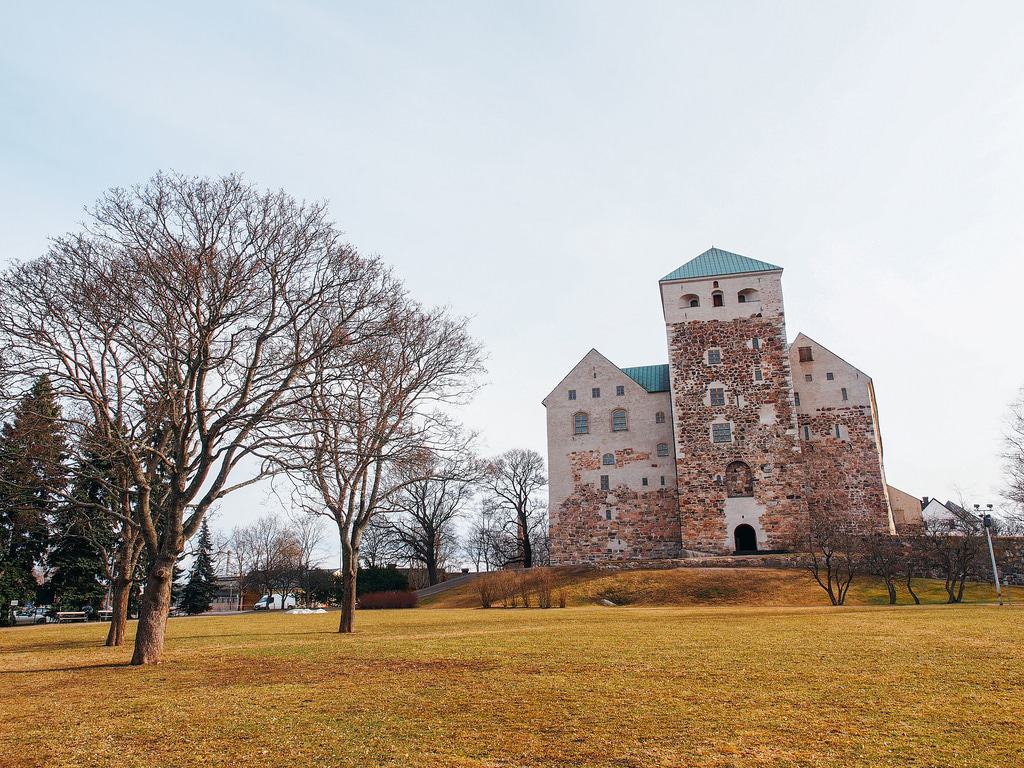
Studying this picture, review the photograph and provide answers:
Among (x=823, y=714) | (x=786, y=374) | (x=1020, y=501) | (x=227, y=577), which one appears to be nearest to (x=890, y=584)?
(x=1020, y=501)

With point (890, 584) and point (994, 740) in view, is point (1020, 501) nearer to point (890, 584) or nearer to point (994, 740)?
point (890, 584)

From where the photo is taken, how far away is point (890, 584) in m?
32.1

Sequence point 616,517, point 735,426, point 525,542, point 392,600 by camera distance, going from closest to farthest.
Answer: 1. point 392,600
2. point 735,426
3. point 616,517
4. point 525,542

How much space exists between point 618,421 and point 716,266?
12705 millimetres

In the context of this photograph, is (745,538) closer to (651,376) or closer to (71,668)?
(651,376)

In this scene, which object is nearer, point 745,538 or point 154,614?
point 154,614

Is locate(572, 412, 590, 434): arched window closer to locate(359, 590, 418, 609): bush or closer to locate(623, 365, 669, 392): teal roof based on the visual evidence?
locate(623, 365, 669, 392): teal roof

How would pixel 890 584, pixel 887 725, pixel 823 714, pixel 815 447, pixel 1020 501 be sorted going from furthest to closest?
pixel 815 447, pixel 1020 501, pixel 890 584, pixel 823 714, pixel 887 725

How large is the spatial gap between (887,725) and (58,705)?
1001 centimetres

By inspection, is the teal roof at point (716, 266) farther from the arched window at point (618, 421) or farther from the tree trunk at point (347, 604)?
the tree trunk at point (347, 604)

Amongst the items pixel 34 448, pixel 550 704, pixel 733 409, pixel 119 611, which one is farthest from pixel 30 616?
pixel 550 704

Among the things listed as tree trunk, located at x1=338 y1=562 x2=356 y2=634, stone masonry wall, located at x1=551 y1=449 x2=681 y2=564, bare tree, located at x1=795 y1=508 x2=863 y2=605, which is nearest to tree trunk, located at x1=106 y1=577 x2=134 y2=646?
tree trunk, located at x1=338 y1=562 x2=356 y2=634

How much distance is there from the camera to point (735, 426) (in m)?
47.7

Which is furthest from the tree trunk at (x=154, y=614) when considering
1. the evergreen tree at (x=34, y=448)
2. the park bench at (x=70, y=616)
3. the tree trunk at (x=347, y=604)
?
the park bench at (x=70, y=616)
